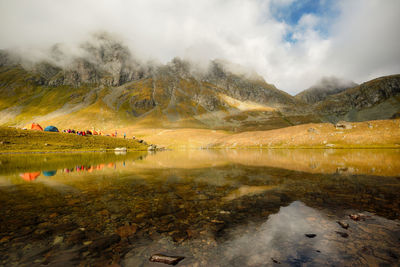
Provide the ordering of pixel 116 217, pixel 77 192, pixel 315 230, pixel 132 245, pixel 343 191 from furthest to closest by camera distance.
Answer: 1. pixel 77 192
2. pixel 343 191
3. pixel 116 217
4. pixel 315 230
5. pixel 132 245

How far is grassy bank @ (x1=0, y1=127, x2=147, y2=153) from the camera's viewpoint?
7119 cm

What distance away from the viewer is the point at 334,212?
895 cm

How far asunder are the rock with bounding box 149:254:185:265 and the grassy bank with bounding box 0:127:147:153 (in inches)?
3455

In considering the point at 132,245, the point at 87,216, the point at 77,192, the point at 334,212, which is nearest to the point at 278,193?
the point at 334,212

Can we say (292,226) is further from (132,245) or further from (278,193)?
(132,245)

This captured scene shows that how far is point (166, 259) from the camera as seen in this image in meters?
5.38

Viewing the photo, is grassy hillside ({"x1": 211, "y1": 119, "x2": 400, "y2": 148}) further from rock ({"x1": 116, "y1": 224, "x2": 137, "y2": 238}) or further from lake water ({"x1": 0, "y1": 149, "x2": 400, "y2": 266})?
rock ({"x1": 116, "y1": 224, "x2": 137, "y2": 238})

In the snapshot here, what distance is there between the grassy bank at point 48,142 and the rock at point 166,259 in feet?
288

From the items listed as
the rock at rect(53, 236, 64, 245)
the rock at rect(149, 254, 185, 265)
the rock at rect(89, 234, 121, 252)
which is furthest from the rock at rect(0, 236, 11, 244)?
the rock at rect(149, 254, 185, 265)

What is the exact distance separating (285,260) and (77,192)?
13.5 meters

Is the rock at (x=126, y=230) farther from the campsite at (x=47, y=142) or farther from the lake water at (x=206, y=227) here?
the campsite at (x=47, y=142)

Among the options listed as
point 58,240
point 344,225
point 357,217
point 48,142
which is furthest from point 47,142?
point 357,217

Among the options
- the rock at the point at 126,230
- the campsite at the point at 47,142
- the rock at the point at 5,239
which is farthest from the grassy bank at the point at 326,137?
the rock at the point at 5,239

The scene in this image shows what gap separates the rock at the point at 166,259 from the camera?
210 inches
